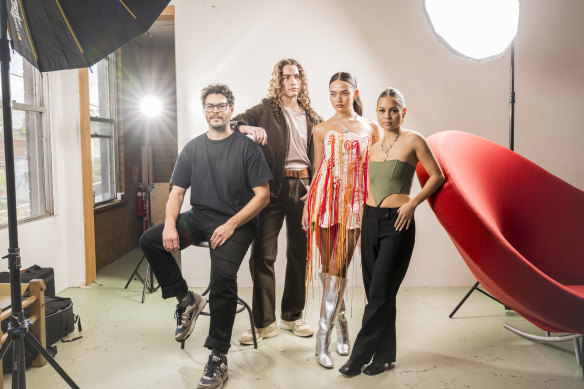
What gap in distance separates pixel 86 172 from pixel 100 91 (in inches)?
57.1

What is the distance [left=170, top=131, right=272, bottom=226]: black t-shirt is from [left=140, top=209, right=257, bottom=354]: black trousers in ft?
0.23

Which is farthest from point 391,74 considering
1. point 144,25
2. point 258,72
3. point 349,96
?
point 144,25

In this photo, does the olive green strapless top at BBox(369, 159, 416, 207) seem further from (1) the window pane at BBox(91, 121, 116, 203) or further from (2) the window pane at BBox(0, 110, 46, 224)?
(1) the window pane at BBox(91, 121, 116, 203)

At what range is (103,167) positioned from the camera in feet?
16.4

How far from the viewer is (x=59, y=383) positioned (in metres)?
2.22

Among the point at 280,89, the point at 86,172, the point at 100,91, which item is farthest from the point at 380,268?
the point at 100,91

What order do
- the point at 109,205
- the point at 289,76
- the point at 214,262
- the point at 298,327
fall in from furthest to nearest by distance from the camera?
1. the point at 109,205
2. the point at 298,327
3. the point at 289,76
4. the point at 214,262

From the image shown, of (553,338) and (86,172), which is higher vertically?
(86,172)

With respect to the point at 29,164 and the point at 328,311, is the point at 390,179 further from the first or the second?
the point at 29,164

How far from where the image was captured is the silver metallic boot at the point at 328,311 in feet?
7.77

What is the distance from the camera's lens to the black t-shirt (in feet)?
7.95

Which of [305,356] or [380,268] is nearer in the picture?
[380,268]

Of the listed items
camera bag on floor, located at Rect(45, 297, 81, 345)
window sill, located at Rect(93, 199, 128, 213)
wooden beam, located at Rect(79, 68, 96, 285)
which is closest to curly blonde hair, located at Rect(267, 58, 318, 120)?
camera bag on floor, located at Rect(45, 297, 81, 345)

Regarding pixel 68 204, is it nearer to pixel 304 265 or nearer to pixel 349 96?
pixel 304 265
